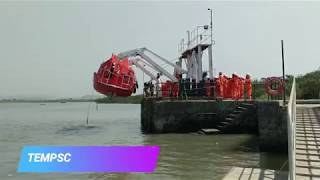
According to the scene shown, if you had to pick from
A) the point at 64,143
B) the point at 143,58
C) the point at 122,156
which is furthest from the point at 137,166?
the point at 143,58

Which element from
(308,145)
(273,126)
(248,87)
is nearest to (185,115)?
(248,87)

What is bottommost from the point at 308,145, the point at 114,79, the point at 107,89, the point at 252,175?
the point at 252,175

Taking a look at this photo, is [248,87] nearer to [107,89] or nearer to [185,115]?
[185,115]

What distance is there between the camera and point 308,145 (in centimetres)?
1016

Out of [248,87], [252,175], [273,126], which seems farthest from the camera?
[248,87]

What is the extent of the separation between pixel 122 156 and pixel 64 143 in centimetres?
1124

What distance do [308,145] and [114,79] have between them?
15783 mm

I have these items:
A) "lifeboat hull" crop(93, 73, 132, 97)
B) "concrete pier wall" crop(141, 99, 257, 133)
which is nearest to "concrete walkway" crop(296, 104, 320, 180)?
"concrete pier wall" crop(141, 99, 257, 133)

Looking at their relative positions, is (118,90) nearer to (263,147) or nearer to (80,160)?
(263,147)

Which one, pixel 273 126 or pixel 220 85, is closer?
pixel 273 126

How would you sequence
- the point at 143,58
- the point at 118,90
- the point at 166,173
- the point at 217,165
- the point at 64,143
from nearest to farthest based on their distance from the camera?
1. the point at 166,173
2. the point at 217,165
3. the point at 64,143
4. the point at 118,90
5. the point at 143,58

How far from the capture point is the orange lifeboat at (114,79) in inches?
963

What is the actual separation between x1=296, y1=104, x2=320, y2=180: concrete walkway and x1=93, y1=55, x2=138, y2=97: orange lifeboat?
1217 centimetres

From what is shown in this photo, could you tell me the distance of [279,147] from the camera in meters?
13.3
